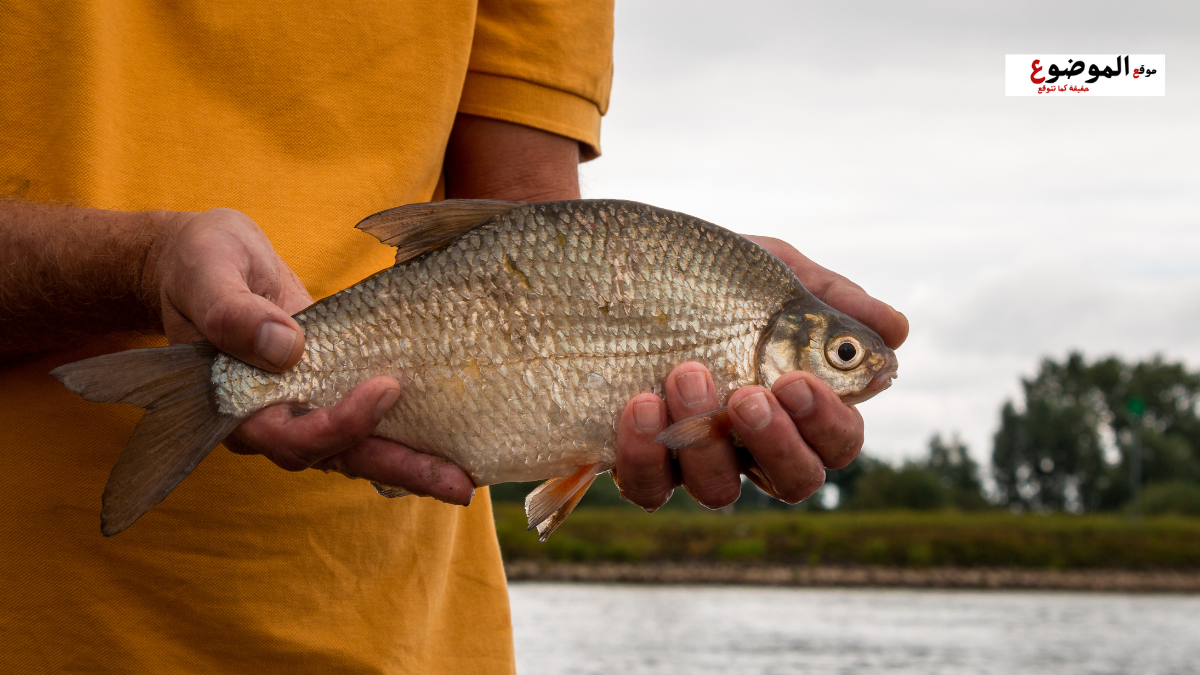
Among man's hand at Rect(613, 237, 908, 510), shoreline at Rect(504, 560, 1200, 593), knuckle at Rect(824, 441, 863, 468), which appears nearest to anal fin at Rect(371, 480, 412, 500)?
man's hand at Rect(613, 237, 908, 510)

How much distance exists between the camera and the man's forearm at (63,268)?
217 cm

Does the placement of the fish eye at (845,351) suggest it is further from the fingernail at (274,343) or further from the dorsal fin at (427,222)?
the fingernail at (274,343)

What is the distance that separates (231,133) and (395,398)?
787 mm

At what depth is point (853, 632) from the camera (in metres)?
42.5

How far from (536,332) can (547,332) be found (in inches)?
1.0

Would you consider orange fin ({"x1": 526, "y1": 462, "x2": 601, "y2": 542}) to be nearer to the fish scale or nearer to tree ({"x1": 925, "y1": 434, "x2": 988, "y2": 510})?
the fish scale

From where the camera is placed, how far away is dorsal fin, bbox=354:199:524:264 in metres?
2.44

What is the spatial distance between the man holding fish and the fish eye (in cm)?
14

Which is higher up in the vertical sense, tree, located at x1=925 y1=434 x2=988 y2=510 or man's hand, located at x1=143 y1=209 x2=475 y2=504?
man's hand, located at x1=143 y1=209 x2=475 y2=504

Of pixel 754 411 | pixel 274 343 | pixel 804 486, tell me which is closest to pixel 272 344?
pixel 274 343

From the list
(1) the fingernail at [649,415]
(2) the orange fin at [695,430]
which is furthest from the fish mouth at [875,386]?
(1) the fingernail at [649,415]

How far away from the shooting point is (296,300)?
241 centimetres

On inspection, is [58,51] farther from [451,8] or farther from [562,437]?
[562,437]

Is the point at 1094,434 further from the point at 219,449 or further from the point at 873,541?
the point at 219,449
